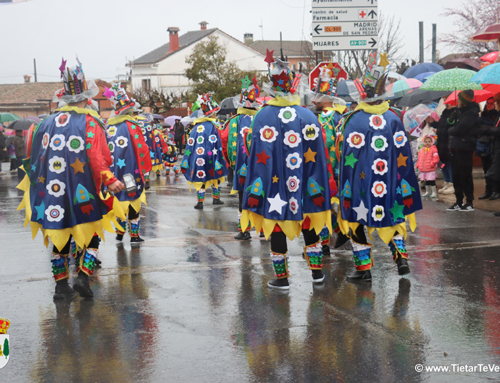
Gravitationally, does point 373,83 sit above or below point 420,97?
below

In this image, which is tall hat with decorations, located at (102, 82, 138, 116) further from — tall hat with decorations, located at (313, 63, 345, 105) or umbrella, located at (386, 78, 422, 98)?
umbrella, located at (386, 78, 422, 98)

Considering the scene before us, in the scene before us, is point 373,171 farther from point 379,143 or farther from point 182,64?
point 182,64

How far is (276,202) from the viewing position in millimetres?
5656

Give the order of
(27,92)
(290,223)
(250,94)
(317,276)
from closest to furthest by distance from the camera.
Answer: (290,223), (317,276), (250,94), (27,92)

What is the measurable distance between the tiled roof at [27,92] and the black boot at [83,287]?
61067mm

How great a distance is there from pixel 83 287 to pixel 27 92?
6618 centimetres

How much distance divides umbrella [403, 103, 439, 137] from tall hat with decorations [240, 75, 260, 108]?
5.79 meters

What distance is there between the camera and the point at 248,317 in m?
4.95

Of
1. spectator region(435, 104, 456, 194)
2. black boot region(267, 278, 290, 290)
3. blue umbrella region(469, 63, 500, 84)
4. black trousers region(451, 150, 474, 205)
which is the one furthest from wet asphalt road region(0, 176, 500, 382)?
spectator region(435, 104, 456, 194)

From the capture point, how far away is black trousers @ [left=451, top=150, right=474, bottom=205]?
10383 mm

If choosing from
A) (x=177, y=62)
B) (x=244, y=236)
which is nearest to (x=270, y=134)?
(x=244, y=236)

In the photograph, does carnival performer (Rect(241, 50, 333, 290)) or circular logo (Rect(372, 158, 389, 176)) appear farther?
circular logo (Rect(372, 158, 389, 176))

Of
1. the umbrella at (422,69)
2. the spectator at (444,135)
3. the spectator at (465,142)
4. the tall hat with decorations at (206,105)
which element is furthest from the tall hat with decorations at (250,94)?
the umbrella at (422,69)

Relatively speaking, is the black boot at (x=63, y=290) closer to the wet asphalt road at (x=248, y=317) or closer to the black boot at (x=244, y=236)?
the wet asphalt road at (x=248, y=317)
